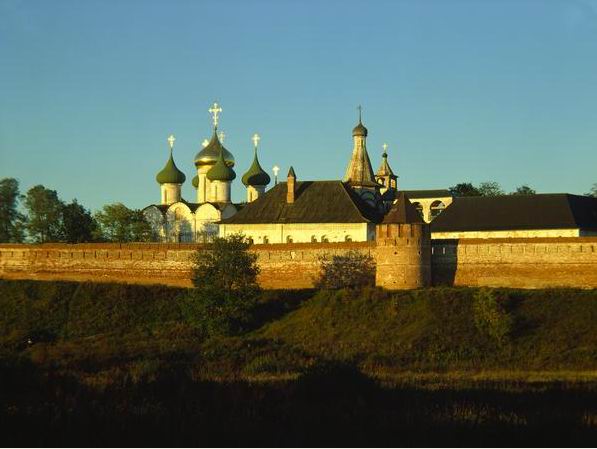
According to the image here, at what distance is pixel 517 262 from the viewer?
41.6 meters

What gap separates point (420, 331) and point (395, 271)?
5.07 meters

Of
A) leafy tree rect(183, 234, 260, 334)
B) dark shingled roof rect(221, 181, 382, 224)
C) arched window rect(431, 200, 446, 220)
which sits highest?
arched window rect(431, 200, 446, 220)

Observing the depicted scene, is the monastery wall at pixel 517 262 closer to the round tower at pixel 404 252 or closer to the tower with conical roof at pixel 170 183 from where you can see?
the round tower at pixel 404 252

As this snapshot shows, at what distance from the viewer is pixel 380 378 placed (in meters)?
26.0

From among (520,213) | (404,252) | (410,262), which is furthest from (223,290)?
(520,213)

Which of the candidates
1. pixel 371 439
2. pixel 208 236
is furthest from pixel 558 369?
pixel 208 236

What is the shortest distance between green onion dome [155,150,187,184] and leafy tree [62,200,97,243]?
4932 millimetres

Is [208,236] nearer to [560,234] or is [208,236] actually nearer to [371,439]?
[560,234]

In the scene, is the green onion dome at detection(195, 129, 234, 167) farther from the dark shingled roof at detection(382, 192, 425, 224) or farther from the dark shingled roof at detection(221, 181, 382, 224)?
the dark shingled roof at detection(382, 192, 425, 224)

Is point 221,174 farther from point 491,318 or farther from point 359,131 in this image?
point 491,318

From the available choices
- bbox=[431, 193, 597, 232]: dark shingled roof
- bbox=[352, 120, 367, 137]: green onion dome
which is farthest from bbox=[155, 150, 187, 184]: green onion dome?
bbox=[431, 193, 597, 232]: dark shingled roof

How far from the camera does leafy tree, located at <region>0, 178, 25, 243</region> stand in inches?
2549

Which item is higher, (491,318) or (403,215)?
(403,215)

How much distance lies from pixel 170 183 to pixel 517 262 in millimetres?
30302
